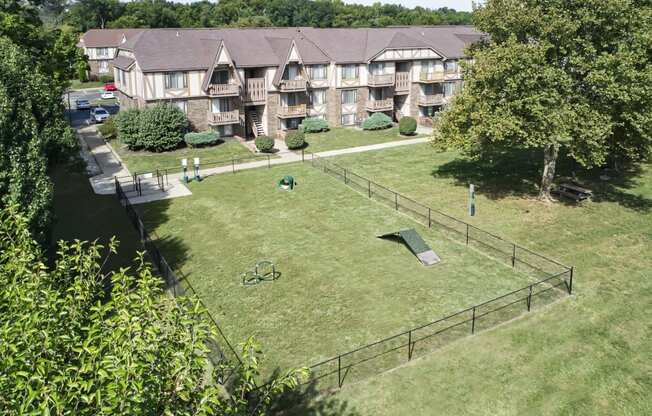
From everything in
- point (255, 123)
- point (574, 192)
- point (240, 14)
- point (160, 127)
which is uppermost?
point (240, 14)

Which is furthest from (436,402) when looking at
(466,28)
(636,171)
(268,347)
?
(466,28)

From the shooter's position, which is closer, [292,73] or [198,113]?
[198,113]

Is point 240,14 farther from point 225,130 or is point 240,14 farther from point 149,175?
point 149,175

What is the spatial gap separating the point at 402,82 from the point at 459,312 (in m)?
44.0

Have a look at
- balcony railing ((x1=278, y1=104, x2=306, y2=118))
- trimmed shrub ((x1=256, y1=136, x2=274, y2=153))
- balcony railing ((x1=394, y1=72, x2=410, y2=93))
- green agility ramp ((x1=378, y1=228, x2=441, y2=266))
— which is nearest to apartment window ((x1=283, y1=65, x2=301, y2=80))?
balcony railing ((x1=278, y1=104, x2=306, y2=118))

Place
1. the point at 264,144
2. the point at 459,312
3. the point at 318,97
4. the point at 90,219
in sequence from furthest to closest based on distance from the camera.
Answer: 1. the point at 318,97
2. the point at 264,144
3. the point at 90,219
4. the point at 459,312

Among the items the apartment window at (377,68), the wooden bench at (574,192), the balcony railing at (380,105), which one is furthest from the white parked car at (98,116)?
the wooden bench at (574,192)

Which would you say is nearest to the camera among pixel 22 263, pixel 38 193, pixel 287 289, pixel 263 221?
pixel 22 263

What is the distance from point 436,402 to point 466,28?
6694 centimetres

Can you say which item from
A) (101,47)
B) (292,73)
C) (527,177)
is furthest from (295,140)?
(101,47)

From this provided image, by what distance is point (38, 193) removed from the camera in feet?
73.4

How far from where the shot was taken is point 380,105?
196ft

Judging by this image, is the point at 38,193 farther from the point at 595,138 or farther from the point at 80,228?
the point at 595,138

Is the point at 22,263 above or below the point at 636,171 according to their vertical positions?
above
